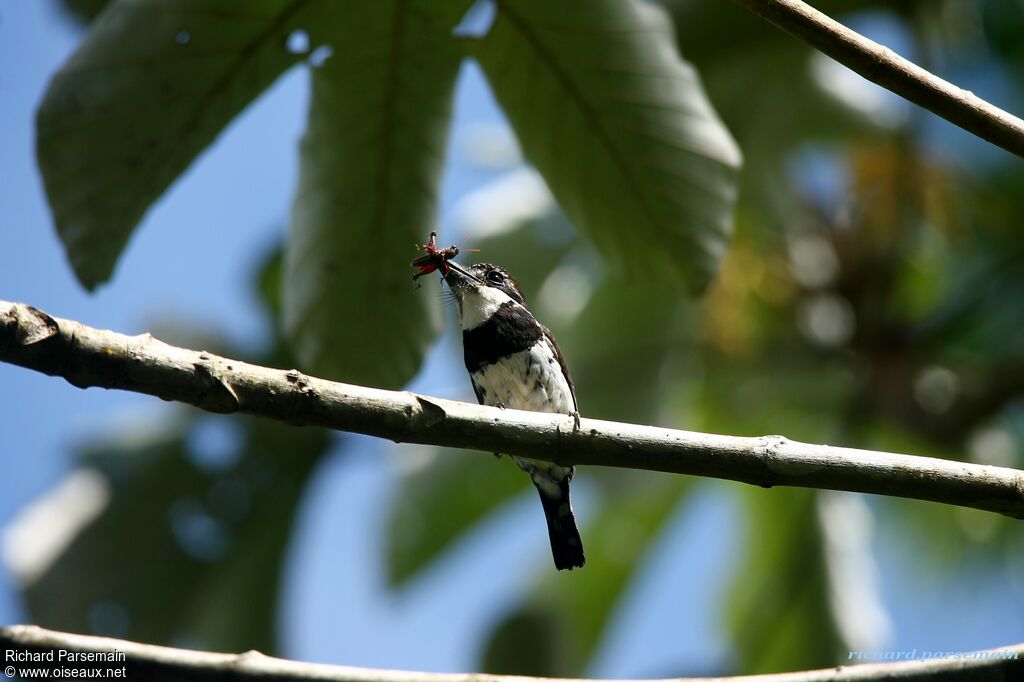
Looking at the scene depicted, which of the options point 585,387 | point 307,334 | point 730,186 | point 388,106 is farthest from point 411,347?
point 585,387

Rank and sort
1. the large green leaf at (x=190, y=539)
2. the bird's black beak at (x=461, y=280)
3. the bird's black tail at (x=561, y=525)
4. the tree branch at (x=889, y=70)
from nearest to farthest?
1. the tree branch at (x=889, y=70)
2. the bird's black tail at (x=561, y=525)
3. the bird's black beak at (x=461, y=280)
4. the large green leaf at (x=190, y=539)

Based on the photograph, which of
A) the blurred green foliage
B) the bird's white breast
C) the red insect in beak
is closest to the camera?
the red insect in beak

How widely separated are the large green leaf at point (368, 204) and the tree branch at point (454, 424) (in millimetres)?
1771

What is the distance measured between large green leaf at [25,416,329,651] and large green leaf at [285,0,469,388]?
4040mm

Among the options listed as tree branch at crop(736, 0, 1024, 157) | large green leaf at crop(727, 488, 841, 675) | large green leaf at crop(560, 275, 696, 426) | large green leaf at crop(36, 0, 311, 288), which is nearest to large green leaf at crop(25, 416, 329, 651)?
large green leaf at crop(560, 275, 696, 426)

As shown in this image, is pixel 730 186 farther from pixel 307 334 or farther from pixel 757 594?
pixel 757 594

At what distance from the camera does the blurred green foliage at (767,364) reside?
773cm

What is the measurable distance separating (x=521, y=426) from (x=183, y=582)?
6.27 meters

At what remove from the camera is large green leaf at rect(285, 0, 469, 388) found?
13.0 feet

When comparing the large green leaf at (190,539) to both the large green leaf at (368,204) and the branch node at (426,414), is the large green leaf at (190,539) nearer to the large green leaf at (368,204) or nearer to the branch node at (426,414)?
the large green leaf at (368,204)

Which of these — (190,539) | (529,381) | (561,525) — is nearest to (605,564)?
(190,539)

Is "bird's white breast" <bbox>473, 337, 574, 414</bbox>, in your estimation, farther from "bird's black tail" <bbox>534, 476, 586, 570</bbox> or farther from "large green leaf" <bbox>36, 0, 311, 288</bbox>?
"large green leaf" <bbox>36, 0, 311, 288</bbox>

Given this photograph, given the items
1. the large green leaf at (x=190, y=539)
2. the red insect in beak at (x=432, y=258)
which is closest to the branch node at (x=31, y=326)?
the red insect in beak at (x=432, y=258)

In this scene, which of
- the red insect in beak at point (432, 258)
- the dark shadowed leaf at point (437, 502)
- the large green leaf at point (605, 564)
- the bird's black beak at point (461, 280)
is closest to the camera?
the red insect in beak at point (432, 258)
